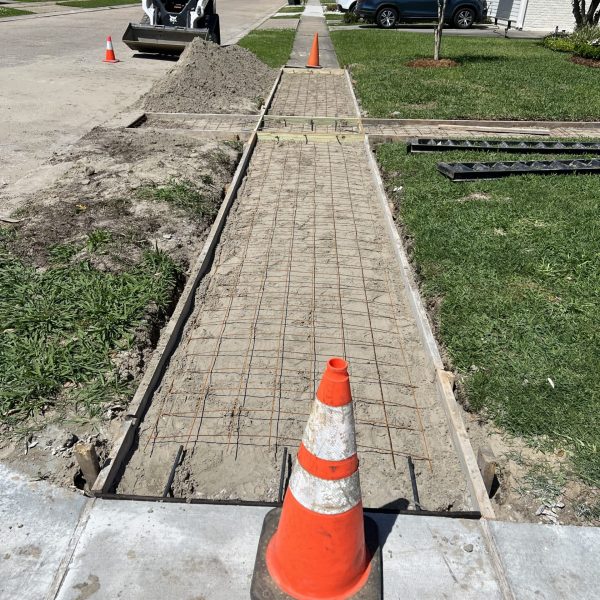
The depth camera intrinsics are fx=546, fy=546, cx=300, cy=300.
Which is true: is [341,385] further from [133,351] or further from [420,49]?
[420,49]

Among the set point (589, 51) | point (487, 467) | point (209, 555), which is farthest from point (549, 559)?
point (589, 51)

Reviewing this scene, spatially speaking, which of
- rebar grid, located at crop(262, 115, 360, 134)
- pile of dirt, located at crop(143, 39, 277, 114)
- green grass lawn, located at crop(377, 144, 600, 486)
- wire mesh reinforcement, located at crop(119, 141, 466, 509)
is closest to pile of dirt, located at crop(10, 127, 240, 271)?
wire mesh reinforcement, located at crop(119, 141, 466, 509)

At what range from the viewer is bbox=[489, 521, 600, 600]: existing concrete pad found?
2441mm

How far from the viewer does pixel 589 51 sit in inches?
683

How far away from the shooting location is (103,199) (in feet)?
21.3

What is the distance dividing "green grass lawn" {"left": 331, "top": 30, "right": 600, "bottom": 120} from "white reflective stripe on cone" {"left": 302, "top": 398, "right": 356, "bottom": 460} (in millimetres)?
9078

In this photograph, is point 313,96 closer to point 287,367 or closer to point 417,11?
point 287,367

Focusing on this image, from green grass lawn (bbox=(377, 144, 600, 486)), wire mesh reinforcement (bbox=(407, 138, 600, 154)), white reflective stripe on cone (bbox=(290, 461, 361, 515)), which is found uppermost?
white reflective stripe on cone (bbox=(290, 461, 361, 515))

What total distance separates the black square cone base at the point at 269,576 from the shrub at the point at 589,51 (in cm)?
1920

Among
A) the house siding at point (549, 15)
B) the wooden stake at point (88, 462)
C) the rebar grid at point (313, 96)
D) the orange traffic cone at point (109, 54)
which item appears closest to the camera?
the wooden stake at point (88, 462)

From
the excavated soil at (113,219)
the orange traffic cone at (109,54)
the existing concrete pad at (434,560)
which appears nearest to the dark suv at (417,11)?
the orange traffic cone at (109,54)

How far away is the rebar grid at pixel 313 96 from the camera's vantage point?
436 inches

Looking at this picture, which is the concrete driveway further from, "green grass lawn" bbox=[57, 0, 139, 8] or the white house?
the white house

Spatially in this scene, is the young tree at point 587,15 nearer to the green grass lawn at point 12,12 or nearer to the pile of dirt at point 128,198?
the pile of dirt at point 128,198
